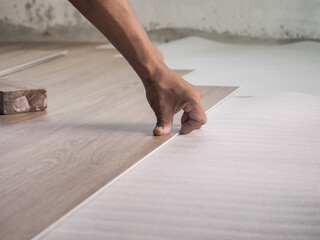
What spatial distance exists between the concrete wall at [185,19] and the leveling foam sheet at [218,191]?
2241 mm

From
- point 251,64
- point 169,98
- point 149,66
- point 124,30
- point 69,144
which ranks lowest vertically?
point 251,64

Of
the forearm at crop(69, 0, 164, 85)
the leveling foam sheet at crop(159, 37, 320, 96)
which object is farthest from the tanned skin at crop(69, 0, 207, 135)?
the leveling foam sheet at crop(159, 37, 320, 96)

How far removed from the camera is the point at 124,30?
1609mm

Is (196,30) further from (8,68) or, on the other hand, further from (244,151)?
(244,151)

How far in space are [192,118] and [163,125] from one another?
0.10 metres

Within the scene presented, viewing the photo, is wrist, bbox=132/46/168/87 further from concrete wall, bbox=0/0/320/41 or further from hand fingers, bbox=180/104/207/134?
concrete wall, bbox=0/0/320/41

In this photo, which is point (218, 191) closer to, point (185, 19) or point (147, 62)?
point (147, 62)

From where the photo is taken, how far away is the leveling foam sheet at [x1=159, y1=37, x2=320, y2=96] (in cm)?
254

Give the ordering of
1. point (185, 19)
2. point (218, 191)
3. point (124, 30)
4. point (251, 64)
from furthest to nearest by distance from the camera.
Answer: point (185, 19)
point (251, 64)
point (124, 30)
point (218, 191)

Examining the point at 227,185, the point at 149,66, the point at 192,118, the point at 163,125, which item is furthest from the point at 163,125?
the point at 227,185

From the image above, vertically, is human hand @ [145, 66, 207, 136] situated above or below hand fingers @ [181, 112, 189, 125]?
above

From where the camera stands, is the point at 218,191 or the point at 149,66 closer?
the point at 218,191

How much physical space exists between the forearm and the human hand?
0.12 feet

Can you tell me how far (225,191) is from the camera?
48.2 inches
